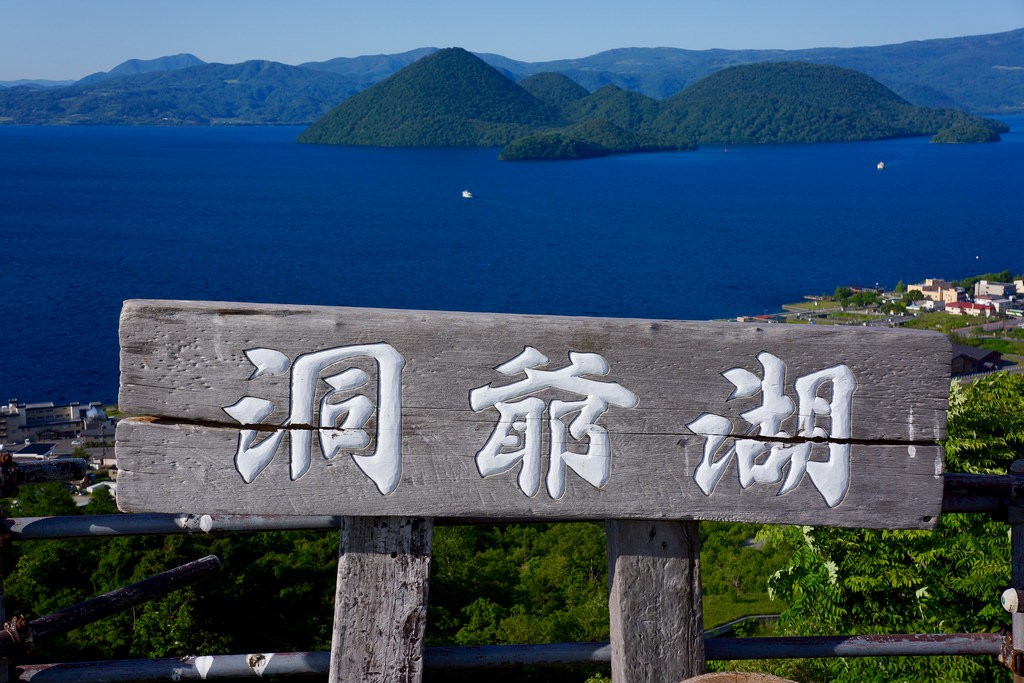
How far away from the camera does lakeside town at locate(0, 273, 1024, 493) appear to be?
25266 millimetres

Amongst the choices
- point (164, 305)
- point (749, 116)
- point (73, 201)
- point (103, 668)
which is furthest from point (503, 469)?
point (749, 116)

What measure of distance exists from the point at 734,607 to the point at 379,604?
10986mm

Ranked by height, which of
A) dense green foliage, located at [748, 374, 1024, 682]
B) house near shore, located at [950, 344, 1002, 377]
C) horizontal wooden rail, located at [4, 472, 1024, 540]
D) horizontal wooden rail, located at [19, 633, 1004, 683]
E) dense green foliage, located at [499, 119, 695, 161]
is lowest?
house near shore, located at [950, 344, 1002, 377]

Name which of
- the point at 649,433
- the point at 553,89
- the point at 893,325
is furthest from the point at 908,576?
the point at 553,89

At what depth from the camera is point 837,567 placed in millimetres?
6184

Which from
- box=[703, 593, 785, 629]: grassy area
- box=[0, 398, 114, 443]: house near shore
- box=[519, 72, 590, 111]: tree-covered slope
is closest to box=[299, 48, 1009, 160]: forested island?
box=[519, 72, 590, 111]: tree-covered slope

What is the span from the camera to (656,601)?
1818mm

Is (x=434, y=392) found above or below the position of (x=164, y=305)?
below

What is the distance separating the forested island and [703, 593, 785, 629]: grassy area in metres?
106

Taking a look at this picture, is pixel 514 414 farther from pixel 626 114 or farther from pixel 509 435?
pixel 626 114

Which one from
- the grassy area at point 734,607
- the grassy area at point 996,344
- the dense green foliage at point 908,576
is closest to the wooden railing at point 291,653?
the dense green foliage at point 908,576

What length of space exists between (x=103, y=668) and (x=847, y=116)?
5914 inches

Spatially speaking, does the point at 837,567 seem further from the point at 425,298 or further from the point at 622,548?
the point at 425,298

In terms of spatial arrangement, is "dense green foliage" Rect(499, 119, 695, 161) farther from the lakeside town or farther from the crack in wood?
the crack in wood
